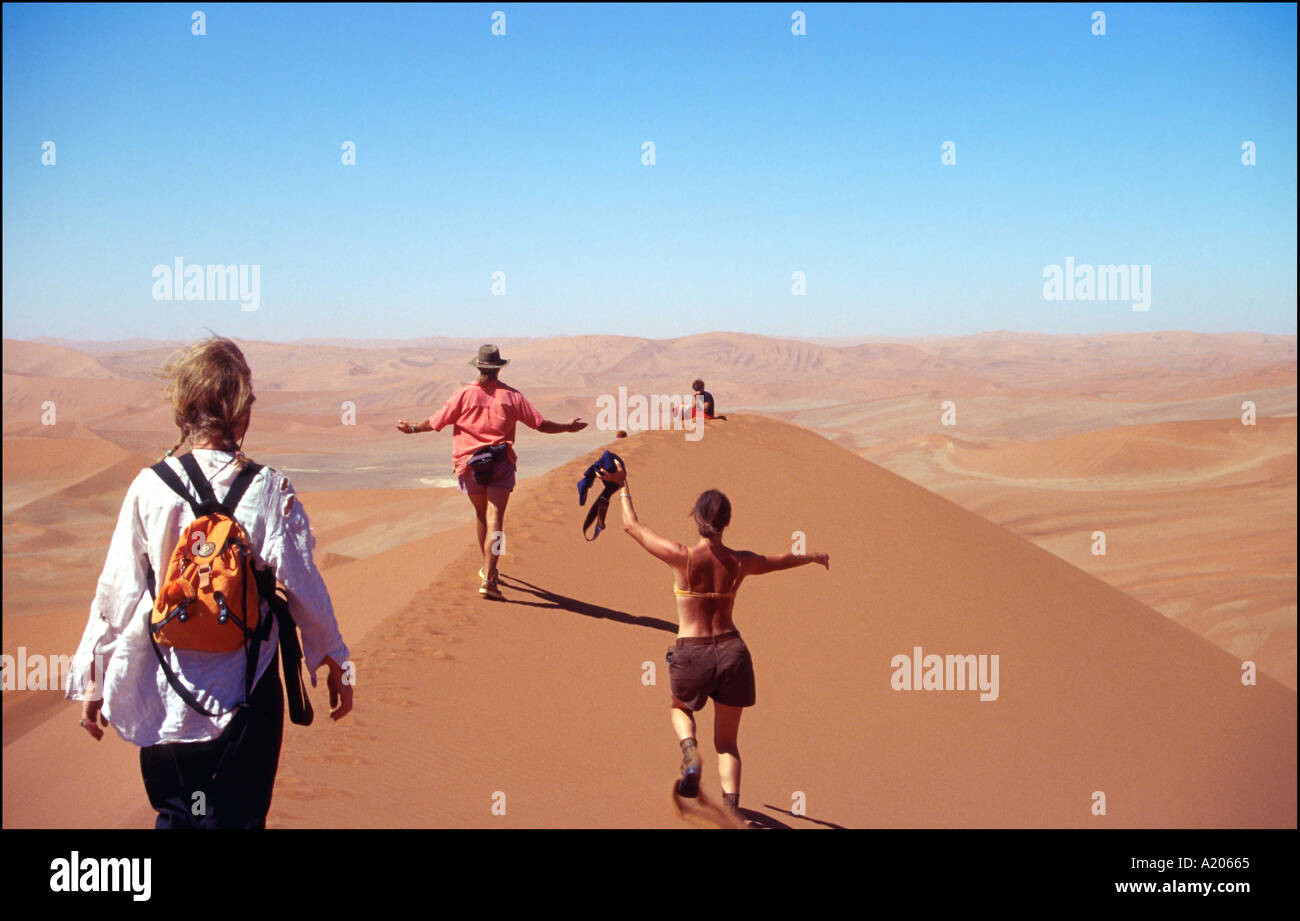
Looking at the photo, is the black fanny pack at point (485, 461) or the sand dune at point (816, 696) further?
the black fanny pack at point (485, 461)

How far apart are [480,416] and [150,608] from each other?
4.43 meters

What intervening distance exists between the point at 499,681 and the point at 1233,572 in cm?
1628

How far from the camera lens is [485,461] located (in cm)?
700

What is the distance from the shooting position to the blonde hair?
8.91 feet

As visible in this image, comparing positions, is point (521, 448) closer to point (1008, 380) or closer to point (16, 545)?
point (16, 545)

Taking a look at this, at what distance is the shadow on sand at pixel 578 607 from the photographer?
298 inches

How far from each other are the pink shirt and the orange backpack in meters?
4.32

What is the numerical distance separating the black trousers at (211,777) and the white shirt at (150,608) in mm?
35

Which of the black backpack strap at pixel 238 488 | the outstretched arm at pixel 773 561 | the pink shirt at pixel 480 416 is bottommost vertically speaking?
the outstretched arm at pixel 773 561

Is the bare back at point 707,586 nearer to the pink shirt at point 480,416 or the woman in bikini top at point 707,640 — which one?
the woman in bikini top at point 707,640

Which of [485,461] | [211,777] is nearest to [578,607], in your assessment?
[485,461]

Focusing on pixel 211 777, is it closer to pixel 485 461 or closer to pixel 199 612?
pixel 199 612

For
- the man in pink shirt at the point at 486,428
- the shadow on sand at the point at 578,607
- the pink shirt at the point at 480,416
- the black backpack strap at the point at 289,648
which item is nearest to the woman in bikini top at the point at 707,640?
the black backpack strap at the point at 289,648
